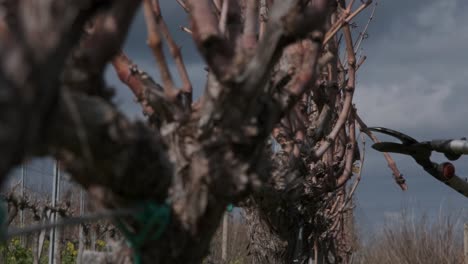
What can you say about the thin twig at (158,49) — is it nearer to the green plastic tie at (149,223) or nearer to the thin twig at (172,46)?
the thin twig at (172,46)

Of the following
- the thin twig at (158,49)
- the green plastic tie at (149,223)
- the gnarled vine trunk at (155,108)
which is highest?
the thin twig at (158,49)

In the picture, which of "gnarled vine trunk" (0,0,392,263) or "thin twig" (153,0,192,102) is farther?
"thin twig" (153,0,192,102)

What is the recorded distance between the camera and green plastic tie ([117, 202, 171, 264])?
5.43 ft

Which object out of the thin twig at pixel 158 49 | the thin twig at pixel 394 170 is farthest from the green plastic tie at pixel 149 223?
the thin twig at pixel 394 170

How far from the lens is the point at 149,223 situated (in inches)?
65.8

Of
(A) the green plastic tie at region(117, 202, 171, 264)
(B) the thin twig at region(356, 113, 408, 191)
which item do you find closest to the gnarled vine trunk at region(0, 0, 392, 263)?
(A) the green plastic tie at region(117, 202, 171, 264)

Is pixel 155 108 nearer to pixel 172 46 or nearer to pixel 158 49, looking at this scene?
pixel 158 49

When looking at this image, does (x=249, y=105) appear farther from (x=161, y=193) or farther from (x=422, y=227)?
(x=422, y=227)

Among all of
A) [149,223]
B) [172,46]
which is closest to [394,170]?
[172,46]

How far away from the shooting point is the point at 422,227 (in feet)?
26.1

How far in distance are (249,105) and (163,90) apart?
641 millimetres

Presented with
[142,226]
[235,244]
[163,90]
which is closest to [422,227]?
[235,244]

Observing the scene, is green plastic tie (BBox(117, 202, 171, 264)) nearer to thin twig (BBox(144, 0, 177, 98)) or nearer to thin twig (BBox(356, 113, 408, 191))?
thin twig (BBox(144, 0, 177, 98))

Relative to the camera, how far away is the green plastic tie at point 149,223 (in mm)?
1655
